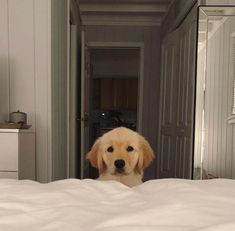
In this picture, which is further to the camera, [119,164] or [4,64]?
[4,64]

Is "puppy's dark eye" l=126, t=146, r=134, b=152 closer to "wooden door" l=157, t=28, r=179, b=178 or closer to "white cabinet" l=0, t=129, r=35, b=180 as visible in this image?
"white cabinet" l=0, t=129, r=35, b=180

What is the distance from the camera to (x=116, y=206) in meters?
0.76

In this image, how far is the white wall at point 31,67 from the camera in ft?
7.32

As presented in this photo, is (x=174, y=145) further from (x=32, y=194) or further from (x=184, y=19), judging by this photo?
(x=32, y=194)

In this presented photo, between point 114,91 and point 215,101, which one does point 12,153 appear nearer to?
point 215,101

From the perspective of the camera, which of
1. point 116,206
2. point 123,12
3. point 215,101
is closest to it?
point 116,206

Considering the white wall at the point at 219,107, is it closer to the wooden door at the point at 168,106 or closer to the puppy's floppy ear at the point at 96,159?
A: the wooden door at the point at 168,106

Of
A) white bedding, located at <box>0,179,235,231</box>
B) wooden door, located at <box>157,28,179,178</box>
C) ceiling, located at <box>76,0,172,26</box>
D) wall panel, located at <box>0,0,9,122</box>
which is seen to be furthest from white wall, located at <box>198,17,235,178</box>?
white bedding, located at <box>0,179,235,231</box>

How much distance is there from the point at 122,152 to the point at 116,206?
4.21 ft

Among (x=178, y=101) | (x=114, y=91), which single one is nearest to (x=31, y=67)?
(x=178, y=101)

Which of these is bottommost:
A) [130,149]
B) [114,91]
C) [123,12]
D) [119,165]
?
[119,165]

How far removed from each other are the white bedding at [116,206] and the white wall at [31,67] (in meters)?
1.31

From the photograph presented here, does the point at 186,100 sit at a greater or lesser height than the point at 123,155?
greater

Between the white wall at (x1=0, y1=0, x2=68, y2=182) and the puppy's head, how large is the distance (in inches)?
17.5
